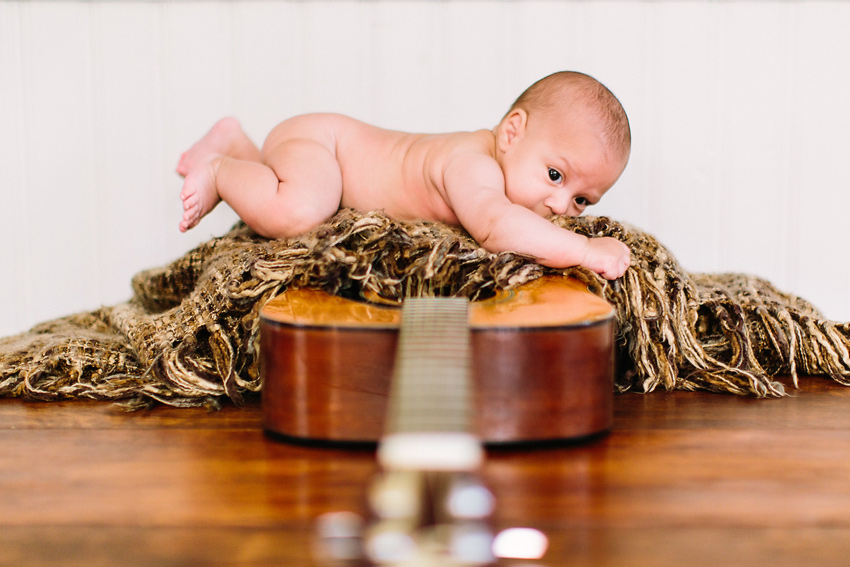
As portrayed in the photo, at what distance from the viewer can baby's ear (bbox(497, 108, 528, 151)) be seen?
1.16 meters

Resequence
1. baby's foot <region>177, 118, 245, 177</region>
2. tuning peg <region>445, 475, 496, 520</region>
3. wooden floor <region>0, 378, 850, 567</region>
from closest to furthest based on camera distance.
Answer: tuning peg <region>445, 475, 496, 520</region> → wooden floor <region>0, 378, 850, 567</region> → baby's foot <region>177, 118, 245, 177</region>

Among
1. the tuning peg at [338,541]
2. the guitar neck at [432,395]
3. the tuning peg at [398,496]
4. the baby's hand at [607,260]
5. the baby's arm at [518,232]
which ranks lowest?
the tuning peg at [338,541]

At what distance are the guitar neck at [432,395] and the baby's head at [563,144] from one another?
0.47 meters

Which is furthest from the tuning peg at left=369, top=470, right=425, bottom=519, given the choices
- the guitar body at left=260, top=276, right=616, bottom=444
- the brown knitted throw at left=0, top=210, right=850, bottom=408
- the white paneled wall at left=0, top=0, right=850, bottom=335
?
the white paneled wall at left=0, top=0, right=850, bottom=335

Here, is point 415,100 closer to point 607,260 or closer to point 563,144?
point 563,144

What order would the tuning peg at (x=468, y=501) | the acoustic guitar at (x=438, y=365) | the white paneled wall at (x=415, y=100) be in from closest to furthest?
the tuning peg at (x=468, y=501) < the acoustic guitar at (x=438, y=365) < the white paneled wall at (x=415, y=100)

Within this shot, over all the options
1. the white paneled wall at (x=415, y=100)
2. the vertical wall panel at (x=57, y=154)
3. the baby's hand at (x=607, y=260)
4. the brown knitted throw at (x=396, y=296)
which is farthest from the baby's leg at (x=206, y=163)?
the vertical wall panel at (x=57, y=154)

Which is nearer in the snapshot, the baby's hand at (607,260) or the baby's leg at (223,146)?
the baby's hand at (607,260)

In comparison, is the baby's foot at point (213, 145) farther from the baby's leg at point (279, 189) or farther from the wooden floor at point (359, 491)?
the wooden floor at point (359, 491)

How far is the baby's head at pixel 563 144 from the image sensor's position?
1103 millimetres

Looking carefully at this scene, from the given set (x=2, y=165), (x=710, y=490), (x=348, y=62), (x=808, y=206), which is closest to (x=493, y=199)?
(x=710, y=490)

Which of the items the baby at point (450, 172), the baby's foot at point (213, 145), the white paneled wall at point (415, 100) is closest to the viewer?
the baby at point (450, 172)

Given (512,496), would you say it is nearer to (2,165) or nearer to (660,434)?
(660,434)

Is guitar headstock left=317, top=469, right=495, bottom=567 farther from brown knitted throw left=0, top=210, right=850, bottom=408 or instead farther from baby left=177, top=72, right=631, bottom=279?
baby left=177, top=72, right=631, bottom=279
